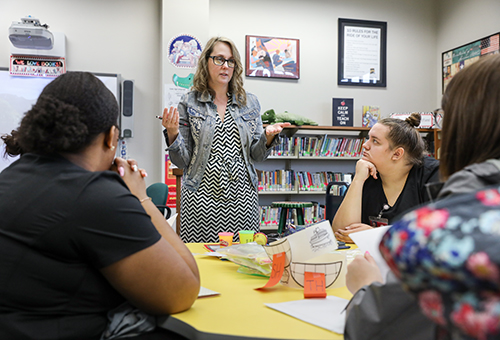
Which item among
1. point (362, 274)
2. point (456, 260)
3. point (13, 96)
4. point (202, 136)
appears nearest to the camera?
point (456, 260)

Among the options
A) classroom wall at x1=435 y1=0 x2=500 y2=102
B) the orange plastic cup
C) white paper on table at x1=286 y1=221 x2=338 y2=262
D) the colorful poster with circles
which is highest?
classroom wall at x1=435 y1=0 x2=500 y2=102

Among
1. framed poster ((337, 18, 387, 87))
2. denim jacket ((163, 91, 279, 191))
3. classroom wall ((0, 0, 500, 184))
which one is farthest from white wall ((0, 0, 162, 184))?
denim jacket ((163, 91, 279, 191))

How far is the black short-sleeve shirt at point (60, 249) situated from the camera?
0.81 metres

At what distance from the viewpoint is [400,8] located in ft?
17.9

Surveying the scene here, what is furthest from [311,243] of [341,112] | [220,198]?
[341,112]

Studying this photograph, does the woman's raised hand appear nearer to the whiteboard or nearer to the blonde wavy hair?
the blonde wavy hair

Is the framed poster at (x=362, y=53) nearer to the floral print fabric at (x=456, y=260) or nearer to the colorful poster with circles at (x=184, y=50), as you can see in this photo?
the colorful poster with circles at (x=184, y=50)

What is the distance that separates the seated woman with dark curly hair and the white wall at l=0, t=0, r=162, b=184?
4.05 meters

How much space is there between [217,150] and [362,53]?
3.85 metres

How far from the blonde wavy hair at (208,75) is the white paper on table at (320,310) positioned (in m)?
1.52

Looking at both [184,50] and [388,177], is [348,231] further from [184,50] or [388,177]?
[184,50]

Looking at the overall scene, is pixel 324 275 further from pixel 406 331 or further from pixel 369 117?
pixel 369 117

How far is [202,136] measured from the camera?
2.23m

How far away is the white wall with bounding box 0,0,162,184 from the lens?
4.61 m
